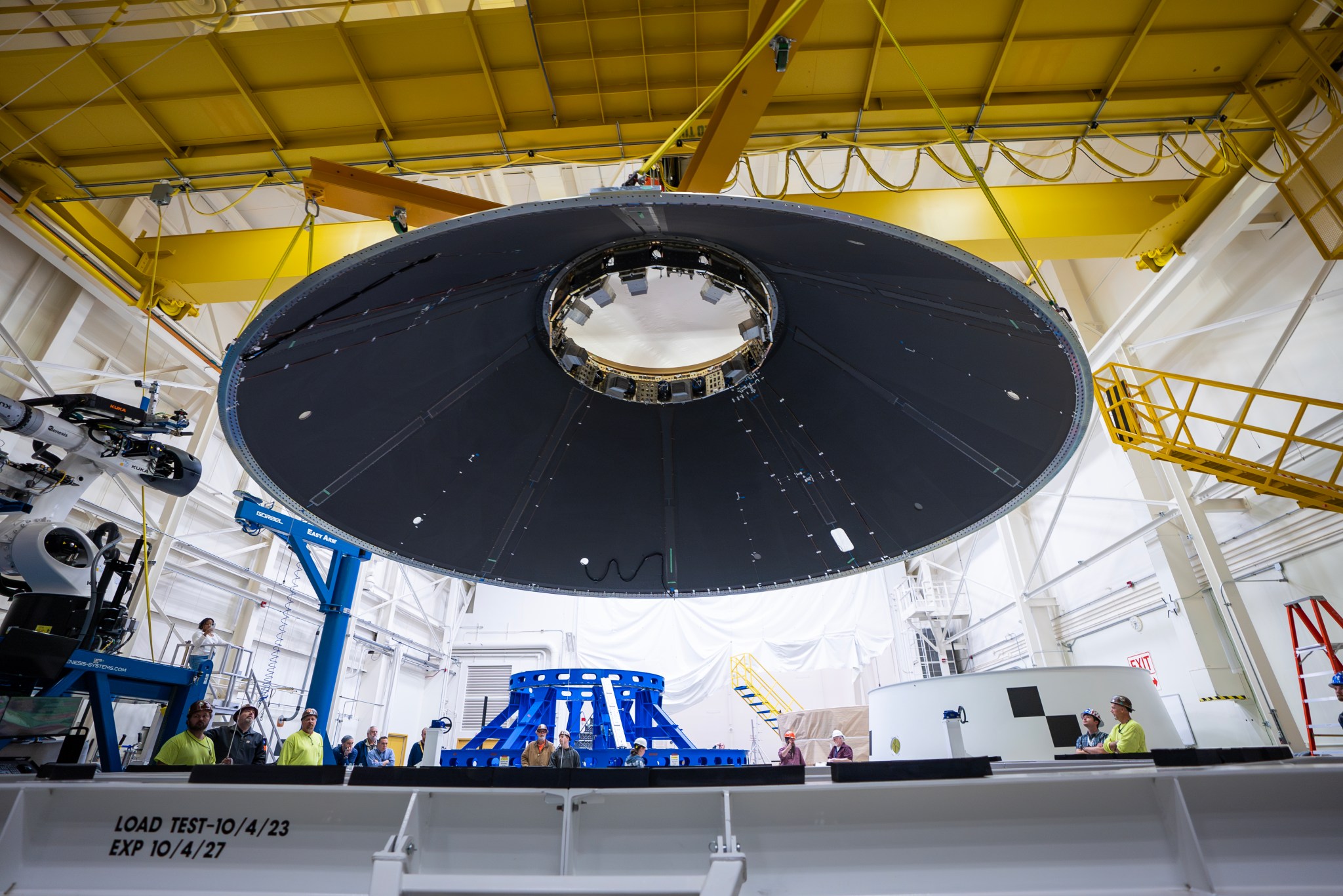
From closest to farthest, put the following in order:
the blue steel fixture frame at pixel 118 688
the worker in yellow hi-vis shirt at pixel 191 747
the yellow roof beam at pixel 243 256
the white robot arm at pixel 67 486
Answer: the white robot arm at pixel 67 486 → the worker in yellow hi-vis shirt at pixel 191 747 → the blue steel fixture frame at pixel 118 688 → the yellow roof beam at pixel 243 256

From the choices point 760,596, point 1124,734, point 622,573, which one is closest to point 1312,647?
point 1124,734

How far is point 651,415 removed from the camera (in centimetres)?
286

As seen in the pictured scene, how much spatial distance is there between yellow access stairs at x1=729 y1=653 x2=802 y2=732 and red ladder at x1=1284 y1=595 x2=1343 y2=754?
43.4ft

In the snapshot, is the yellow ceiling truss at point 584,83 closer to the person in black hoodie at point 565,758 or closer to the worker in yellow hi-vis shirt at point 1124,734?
the worker in yellow hi-vis shirt at point 1124,734

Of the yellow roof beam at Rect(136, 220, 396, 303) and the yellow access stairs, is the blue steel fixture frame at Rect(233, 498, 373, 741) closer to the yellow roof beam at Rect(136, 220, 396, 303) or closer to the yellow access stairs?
the yellow roof beam at Rect(136, 220, 396, 303)

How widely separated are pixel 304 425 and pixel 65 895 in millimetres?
1512

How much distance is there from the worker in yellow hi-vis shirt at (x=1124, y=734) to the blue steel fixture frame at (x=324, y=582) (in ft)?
32.3

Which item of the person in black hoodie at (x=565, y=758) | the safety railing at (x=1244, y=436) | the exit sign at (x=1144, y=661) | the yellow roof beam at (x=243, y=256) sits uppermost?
the yellow roof beam at (x=243, y=256)

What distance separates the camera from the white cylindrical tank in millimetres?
7398

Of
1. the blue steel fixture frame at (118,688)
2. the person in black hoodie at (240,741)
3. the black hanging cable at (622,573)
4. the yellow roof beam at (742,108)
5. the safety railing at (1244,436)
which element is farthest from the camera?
the safety railing at (1244,436)

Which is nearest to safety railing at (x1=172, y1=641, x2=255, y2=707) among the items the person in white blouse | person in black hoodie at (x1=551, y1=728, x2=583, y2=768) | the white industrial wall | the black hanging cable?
the person in white blouse

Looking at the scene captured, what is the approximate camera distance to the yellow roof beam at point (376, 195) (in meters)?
3.46

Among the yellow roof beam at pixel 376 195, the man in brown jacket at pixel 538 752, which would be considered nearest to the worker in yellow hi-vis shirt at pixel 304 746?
the man in brown jacket at pixel 538 752

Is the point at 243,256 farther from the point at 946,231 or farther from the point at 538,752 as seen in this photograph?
the point at 946,231
